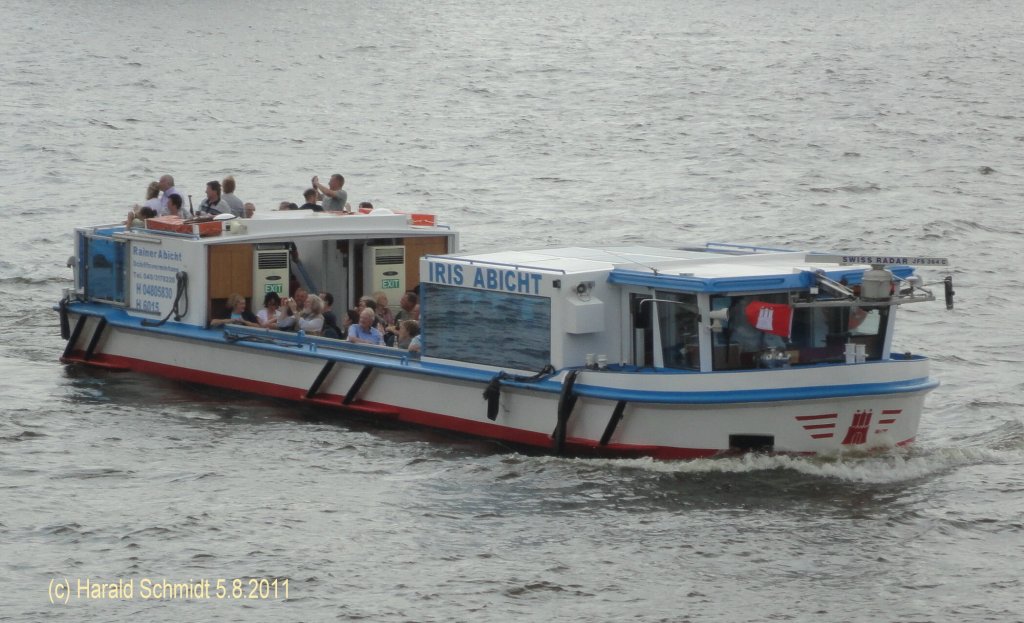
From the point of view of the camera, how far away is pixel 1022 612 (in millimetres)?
A: 15289

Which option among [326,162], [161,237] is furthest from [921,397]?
[326,162]

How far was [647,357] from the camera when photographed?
1898 centimetres

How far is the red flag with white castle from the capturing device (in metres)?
17.8

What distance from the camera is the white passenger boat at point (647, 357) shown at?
18.1 meters

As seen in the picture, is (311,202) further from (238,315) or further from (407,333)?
(407,333)

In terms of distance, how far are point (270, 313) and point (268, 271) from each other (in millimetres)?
694

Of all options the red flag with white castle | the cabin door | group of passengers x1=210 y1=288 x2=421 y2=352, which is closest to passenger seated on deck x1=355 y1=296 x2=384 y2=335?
group of passengers x1=210 y1=288 x2=421 y2=352

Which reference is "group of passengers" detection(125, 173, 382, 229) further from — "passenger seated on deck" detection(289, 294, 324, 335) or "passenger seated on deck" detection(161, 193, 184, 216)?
"passenger seated on deck" detection(289, 294, 324, 335)

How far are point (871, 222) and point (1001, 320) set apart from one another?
31.7ft

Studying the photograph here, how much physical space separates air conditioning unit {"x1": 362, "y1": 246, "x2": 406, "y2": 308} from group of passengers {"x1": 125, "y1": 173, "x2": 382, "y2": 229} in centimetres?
79

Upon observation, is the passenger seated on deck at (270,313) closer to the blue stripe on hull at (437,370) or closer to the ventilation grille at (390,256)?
the blue stripe on hull at (437,370)

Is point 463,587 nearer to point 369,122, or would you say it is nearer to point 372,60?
point 369,122

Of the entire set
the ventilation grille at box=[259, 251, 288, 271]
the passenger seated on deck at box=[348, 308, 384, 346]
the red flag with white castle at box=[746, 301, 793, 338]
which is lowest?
the passenger seated on deck at box=[348, 308, 384, 346]

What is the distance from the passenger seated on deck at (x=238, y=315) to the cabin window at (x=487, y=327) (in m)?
3.74
